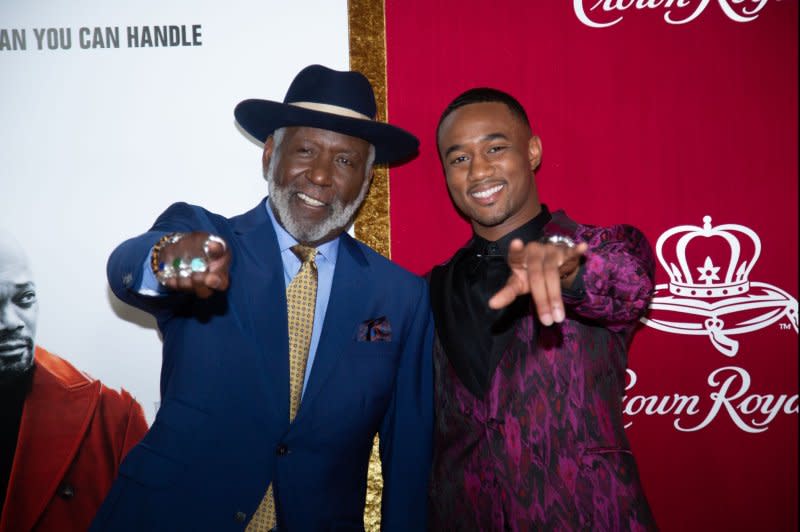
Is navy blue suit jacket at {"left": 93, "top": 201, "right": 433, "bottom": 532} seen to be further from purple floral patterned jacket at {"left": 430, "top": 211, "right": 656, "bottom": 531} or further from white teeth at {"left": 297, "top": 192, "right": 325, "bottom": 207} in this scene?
purple floral patterned jacket at {"left": 430, "top": 211, "right": 656, "bottom": 531}

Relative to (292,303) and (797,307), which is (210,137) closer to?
(292,303)

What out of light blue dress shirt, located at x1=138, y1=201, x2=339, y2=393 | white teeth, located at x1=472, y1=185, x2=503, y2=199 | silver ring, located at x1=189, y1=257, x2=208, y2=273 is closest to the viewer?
silver ring, located at x1=189, y1=257, x2=208, y2=273

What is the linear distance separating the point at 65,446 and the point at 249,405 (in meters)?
1.17

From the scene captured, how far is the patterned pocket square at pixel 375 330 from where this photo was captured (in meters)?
1.78

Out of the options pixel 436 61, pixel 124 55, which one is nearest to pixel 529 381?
pixel 436 61

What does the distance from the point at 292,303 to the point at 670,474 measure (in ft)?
5.68

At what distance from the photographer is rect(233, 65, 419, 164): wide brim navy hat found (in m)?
1.86

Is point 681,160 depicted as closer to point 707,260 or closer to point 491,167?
point 707,260

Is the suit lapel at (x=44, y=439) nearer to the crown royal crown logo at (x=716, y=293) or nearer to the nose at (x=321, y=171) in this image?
the nose at (x=321, y=171)

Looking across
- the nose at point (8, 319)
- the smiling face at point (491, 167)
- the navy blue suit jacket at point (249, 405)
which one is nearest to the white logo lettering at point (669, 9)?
the smiling face at point (491, 167)

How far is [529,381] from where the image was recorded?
1637 millimetres

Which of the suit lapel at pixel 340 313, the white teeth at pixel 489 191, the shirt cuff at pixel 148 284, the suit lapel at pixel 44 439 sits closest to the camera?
the shirt cuff at pixel 148 284

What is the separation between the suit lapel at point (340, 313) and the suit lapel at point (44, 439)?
3.93 feet

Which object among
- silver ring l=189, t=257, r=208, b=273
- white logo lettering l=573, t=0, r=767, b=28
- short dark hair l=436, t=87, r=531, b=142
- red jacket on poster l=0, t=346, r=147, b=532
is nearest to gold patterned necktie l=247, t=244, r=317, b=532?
silver ring l=189, t=257, r=208, b=273
